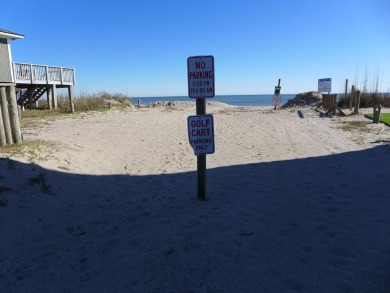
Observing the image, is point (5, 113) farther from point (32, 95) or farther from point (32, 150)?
point (32, 95)

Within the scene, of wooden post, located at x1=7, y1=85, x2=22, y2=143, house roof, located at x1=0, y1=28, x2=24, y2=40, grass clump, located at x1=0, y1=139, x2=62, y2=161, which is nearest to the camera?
grass clump, located at x1=0, y1=139, x2=62, y2=161

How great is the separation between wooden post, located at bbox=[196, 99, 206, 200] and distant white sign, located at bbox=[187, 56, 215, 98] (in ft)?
0.54

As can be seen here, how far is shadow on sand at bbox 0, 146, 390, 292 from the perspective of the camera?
3.00 m

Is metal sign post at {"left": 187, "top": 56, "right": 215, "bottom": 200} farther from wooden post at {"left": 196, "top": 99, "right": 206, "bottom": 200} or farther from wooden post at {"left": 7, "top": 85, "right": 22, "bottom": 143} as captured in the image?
wooden post at {"left": 7, "top": 85, "right": 22, "bottom": 143}

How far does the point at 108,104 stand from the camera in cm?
2678

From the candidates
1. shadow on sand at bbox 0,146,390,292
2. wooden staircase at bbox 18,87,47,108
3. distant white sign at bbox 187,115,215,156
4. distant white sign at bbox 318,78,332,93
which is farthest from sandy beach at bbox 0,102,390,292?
wooden staircase at bbox 18,87,47,108

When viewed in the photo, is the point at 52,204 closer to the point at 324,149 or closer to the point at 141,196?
the point at 141,196

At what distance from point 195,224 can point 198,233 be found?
25cm

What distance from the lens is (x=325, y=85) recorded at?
68.9 feet

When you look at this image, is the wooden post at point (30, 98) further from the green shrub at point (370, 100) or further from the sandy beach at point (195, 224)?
the green shrub at point (370, 100)

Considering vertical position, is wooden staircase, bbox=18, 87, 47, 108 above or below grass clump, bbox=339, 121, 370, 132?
above

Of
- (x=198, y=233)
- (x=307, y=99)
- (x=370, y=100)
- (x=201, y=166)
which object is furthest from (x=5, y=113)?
(x=307, y=99)

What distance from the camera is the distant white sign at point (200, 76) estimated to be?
4.33 metres

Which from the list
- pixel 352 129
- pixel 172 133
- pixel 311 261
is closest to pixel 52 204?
pixel 311 261
